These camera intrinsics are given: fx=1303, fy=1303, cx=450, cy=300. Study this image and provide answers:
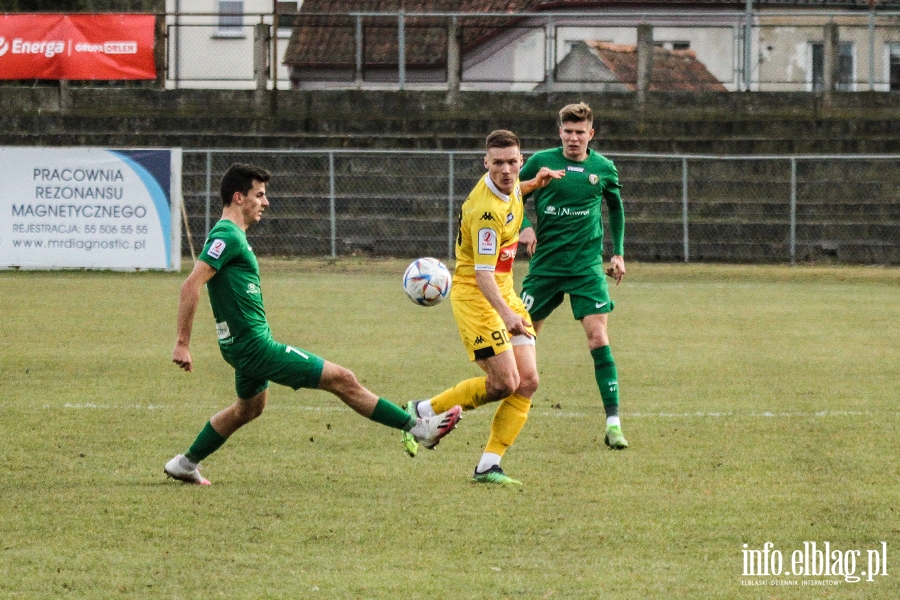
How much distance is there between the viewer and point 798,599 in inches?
186

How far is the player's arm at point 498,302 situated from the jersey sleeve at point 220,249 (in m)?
1.25

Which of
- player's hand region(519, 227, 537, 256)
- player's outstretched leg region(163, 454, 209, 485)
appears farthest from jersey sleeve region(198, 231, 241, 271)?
player's hand region(519, 227, 537, 256)

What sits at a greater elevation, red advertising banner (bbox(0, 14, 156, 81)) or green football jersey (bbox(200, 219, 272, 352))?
red advertising banner (bbox(0, 14, 156, 81))

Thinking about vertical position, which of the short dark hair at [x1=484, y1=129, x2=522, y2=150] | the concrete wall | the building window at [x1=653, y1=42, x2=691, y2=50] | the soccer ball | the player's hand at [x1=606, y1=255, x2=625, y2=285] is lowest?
the soccer ball

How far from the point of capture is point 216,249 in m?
6.30

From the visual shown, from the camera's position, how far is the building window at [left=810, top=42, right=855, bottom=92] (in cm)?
2655

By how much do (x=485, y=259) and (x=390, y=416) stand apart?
950 millimetres

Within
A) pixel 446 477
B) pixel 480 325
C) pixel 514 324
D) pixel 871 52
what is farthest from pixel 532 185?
pixel 871 52

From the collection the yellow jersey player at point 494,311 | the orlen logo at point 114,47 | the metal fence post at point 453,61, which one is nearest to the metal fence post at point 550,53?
the metal fence post at point 453,61

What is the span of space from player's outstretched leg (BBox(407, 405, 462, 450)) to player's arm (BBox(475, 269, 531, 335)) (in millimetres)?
525

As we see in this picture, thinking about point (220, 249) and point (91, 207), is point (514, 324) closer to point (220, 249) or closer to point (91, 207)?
point (220, 249)

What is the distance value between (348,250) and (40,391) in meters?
14.9

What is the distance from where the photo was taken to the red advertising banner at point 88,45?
25469 mm

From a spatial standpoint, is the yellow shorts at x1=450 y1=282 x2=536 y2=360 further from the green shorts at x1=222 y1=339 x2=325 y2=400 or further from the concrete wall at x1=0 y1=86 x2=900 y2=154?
the concrete wall at x1=0 y1=86 x2=900 y2=154
